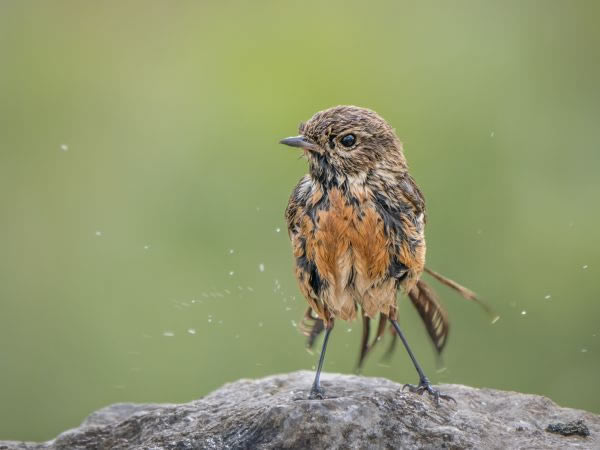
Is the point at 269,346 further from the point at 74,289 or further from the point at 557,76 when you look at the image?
the point at 557,76

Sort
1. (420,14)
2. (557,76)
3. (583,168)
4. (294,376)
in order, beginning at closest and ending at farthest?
(294,376) < (583,168) < (557,76) < (420,14)

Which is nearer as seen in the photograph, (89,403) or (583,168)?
(89,403)

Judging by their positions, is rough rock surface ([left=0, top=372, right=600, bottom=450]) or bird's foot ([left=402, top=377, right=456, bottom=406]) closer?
rough rock surface ([left=0, top=372, right=600, bottom=450])

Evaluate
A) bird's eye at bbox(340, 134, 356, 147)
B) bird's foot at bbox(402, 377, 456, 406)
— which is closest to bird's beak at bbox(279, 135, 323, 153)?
bird's eye at bbox(340, 134, 356, 147)

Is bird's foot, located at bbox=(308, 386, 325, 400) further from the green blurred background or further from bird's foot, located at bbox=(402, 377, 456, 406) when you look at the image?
the green blurred background

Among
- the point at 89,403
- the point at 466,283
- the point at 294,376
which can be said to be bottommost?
the point at 294,376

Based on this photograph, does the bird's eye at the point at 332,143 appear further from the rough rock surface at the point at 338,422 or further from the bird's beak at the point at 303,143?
the rough rock surface at the point at 338,422

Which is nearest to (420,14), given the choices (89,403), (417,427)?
(89,403)
